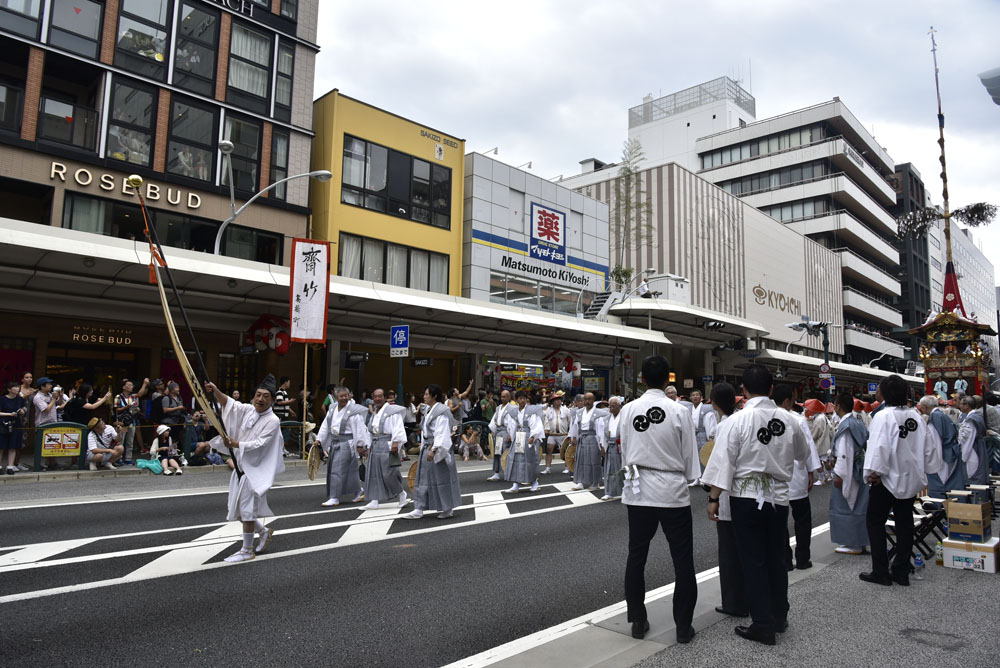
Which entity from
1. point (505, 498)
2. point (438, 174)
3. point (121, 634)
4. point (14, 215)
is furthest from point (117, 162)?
point (121, 634)

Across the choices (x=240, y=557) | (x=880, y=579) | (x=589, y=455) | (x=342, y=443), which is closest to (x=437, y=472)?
(x=342, y=443)

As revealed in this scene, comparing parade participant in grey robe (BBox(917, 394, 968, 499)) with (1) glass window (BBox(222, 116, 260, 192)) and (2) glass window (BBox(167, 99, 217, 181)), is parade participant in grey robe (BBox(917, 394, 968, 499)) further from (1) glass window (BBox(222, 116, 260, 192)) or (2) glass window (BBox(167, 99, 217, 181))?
(2) glass window (BBox(167, 99, 217, 181))

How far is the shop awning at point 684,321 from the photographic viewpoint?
1144 inches

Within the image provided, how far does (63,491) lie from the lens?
11.1m

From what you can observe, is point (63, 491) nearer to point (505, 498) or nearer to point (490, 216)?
point (505, 498)

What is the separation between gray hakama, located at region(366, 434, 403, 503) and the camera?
1016 cm

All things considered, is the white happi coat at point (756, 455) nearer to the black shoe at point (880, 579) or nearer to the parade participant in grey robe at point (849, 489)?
the black shoe at point (880, 579)

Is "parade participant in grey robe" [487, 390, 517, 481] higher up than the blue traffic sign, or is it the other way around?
the blue traffic sign

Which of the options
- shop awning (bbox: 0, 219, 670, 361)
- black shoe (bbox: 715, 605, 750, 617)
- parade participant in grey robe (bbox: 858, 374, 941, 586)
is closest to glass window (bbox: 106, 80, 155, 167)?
shop awning (bbox: 0, 219, 670, 361)

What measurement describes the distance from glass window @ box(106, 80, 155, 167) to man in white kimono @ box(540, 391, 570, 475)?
46.1 feet

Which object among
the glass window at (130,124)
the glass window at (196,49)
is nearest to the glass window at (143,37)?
the glass window at (196,49)

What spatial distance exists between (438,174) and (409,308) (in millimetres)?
9359

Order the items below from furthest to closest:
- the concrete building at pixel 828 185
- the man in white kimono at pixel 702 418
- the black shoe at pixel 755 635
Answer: the concrete building at pixel 828 185
the man in white kimono at pixel 702 418
the black shoe at pixel 755 635

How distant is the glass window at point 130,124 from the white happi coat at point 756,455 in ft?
66.5
